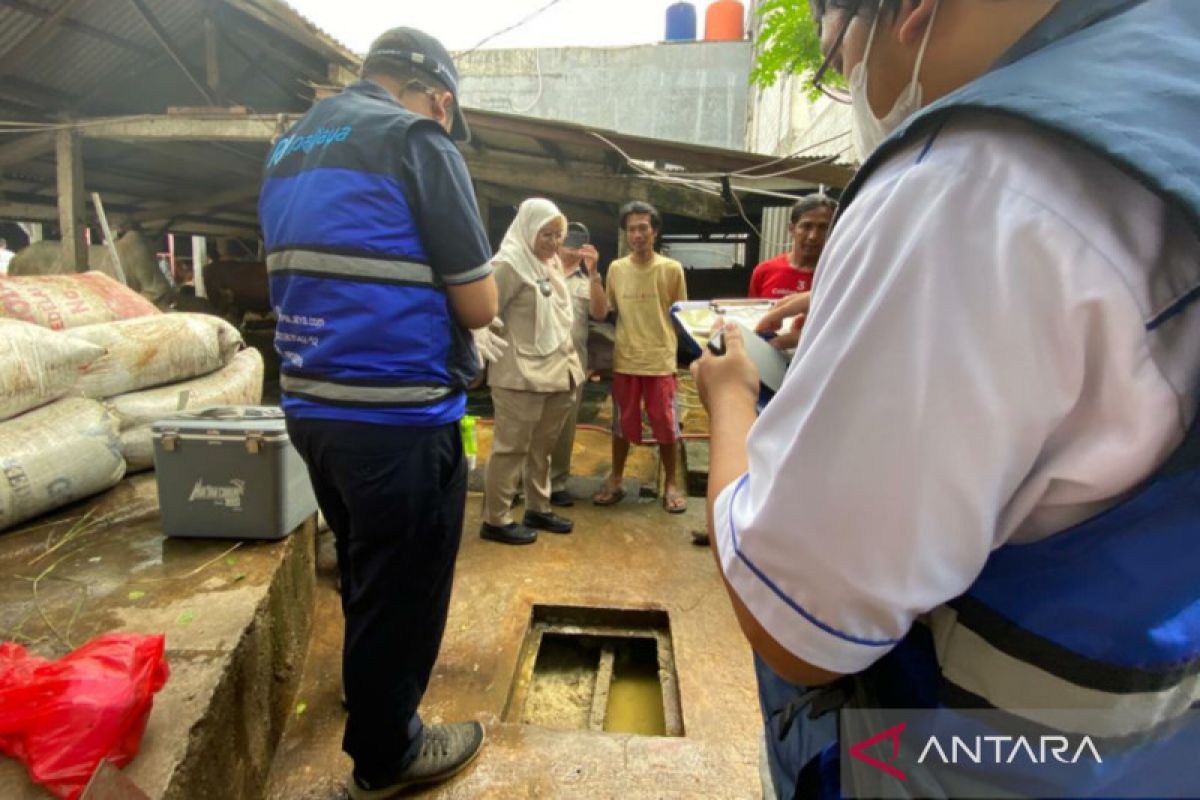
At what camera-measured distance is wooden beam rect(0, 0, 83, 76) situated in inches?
199

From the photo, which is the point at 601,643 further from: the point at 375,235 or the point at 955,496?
the point at 955,496

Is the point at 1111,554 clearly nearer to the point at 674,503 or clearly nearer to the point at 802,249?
the point at 802,249

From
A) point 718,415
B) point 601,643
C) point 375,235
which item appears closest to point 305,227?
point 375,235

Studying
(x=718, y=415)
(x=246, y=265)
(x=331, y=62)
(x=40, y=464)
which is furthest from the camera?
(x=246, y=265)

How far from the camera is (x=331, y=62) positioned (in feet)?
21.9

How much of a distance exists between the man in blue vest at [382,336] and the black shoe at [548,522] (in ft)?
7.04

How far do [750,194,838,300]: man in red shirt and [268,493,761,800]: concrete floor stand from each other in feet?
5.51

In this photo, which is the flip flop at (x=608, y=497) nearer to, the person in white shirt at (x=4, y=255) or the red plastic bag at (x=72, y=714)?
the red plastic bag at (x=72, y=714)

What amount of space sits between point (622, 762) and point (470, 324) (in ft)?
5.21

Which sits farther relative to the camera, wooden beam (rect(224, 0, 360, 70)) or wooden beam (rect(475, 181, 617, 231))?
wooden beam (rect(475, 181, 617, 231))

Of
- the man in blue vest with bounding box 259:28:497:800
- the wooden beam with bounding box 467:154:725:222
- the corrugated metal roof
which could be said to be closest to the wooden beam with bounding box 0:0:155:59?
the corrugated metal roof

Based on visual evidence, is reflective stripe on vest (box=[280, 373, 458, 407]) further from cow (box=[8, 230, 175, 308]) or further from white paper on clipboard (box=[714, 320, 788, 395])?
cow (box=[8, 230, 175, 308])

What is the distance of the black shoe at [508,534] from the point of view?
372 cm

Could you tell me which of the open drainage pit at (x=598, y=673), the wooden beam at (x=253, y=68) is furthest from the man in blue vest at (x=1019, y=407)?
the wooden beam at (x=253, y=68)
